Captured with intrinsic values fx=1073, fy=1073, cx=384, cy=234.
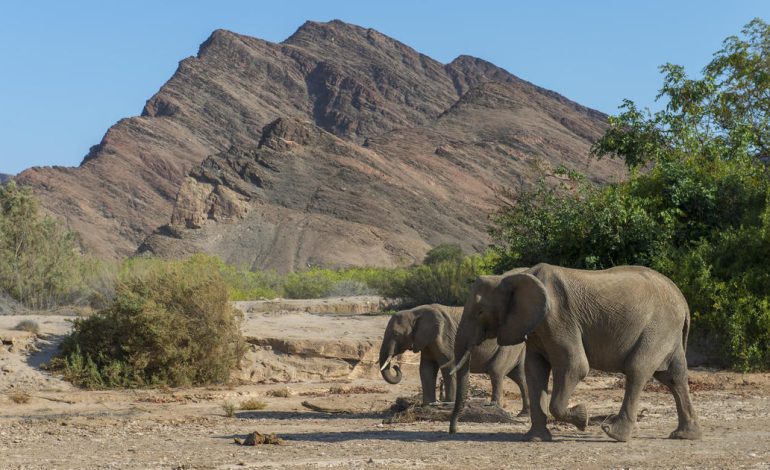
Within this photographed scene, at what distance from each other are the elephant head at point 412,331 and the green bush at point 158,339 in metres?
4.53

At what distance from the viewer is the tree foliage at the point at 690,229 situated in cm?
2005

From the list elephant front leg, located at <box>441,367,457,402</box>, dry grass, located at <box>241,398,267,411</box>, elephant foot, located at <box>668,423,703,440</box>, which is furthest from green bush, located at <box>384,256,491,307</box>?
elephant foot, located at <box>668,423,703,440</box>

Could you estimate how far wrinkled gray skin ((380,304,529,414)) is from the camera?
14.2 m

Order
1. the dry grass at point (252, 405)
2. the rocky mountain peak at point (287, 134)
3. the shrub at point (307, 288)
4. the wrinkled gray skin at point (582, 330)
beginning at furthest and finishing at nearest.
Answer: the rocky mountain peak at point (287, 134), the shrub at point (307, 288), the dry grass at point (252, 405), the wrinkled gray skin at point (582, 330)

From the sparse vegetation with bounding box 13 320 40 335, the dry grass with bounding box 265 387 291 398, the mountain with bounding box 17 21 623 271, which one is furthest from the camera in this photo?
the mountain with bounding box 17 21 623 271

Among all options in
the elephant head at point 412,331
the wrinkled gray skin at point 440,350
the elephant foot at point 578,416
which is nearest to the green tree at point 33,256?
the elephant head at point 412,331

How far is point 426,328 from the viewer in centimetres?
1465

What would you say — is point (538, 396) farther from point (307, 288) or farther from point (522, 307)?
point (307, 288)

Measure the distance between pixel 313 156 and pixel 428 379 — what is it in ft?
286

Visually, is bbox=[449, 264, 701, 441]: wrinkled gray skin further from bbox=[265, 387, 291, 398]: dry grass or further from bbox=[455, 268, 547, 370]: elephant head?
bbox=[265, 387, 291, 398]: dry grass

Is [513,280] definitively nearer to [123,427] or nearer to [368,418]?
[368,418]

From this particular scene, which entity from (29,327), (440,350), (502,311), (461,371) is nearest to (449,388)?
(440,350)

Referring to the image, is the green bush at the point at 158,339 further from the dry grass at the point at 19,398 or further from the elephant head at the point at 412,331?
the elephant head at the point at 412,331

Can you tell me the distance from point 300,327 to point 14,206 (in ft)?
45.5
